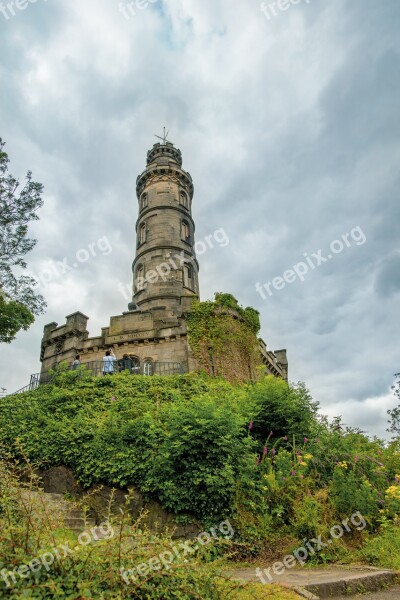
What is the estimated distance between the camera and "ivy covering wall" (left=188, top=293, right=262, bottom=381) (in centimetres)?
1916

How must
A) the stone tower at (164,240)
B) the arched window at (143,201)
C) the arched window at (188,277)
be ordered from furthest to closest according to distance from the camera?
the arched window at (143,201) < the arched window at (188,277) < the stone tower at (164,240)

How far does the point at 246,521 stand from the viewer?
734cm

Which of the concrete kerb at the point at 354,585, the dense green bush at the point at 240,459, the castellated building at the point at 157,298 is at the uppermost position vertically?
the castellated building at the point at 157,298

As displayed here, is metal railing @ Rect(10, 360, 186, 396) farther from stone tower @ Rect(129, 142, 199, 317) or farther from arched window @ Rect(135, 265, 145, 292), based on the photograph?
arched window @ Rect(135, 265, 145, 292)

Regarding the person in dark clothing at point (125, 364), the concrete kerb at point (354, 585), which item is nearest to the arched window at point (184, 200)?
the person in dark clothing at point (125, 364)

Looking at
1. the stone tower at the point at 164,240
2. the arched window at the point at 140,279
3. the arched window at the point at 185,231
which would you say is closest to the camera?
the stone tower at the point at 164,240

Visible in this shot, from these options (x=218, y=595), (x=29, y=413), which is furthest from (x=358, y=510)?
(x=29, y=413)

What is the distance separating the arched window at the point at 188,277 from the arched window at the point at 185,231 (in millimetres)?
2382

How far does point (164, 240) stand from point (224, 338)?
36.8ft

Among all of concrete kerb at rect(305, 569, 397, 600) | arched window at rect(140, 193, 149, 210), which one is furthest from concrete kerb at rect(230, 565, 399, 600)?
arched window at rect(140, 193, 149, 210)

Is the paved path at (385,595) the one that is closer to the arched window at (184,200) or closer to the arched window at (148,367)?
the arched window at (148,367)

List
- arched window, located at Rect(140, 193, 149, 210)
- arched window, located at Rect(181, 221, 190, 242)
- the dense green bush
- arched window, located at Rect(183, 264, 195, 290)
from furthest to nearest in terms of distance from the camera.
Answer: arched window, located at Rect(140, 193, 149, 210), arched window, located at Rect(181, 221, 190, 242), arched window, located at Rect(183, 264, 195, 290), the dense green bush

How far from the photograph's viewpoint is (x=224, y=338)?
64.3 ft

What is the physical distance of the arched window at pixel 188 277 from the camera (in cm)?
2772
